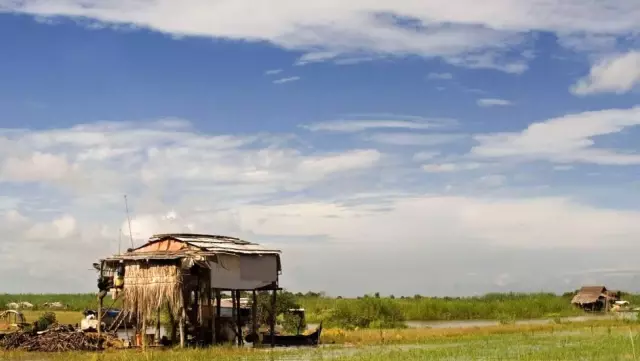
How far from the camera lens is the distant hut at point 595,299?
5669 centimetres

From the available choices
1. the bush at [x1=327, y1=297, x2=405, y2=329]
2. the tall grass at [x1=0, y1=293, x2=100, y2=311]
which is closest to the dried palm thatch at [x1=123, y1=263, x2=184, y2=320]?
the bush at [x1=327, y1=297, x2=405, y2=329]

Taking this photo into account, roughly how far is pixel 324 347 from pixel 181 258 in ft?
16.5

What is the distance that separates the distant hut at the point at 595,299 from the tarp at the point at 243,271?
115 feet

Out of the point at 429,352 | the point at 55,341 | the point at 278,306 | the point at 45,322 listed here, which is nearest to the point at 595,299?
the point at 278,306

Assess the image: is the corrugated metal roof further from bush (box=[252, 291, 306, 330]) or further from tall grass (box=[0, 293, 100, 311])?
tall grass (box=[0, 293, 100, 311])

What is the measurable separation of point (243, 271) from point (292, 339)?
119 inches

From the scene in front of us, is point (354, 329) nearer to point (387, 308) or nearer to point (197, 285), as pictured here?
point (387, 308)

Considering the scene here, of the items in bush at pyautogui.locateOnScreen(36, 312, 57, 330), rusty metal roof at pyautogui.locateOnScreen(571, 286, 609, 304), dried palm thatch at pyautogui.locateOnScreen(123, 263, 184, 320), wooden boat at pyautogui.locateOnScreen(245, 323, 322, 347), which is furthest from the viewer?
rusty metal roof at pyautogui.locateOnScreen(571, 286, 609, 304)

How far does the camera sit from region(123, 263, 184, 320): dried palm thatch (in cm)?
2500

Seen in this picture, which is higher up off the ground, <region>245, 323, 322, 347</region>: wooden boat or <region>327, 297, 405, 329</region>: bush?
<region>327, 297, 405, 329</region>: bush

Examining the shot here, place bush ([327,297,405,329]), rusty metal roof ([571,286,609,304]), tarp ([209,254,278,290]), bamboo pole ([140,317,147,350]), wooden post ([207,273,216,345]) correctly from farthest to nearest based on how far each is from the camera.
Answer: rusty metal roof ([571,286,609,304]) → bush ([327,297,405,329]) → wooden post ([207,273,216,345]) → tarp ([209,254,278,290]) → bamboo pole ([140,317,147,350])

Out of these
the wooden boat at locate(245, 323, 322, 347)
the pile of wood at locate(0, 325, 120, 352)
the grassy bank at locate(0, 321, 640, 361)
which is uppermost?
the pile of wood at locate(0, 325, 120, 352)

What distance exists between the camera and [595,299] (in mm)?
56281

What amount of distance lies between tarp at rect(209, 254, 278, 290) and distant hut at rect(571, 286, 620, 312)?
34934 millimetres
